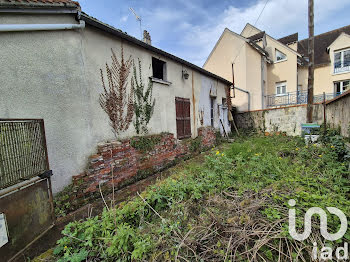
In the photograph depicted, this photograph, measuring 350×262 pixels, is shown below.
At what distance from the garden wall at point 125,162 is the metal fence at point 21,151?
1.01m

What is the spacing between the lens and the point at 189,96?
7.25 metres

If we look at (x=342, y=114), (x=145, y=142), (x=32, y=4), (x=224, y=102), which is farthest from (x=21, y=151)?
(x=224, y=102)

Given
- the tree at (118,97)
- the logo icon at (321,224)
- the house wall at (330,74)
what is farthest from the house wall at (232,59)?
the logo icon at (321,224)

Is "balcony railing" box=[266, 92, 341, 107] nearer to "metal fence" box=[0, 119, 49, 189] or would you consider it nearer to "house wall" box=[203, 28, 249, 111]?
"house wall" box=[203, 28, 249, 111]

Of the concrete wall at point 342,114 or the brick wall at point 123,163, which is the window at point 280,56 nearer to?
the concrete wall at point 342,114

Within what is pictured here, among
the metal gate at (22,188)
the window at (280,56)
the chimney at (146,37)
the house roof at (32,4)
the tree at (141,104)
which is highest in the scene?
the window at (280,56)

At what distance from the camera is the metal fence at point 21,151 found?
191 cm

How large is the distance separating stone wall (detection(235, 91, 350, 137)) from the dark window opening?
638cm

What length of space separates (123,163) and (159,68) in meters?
4.23

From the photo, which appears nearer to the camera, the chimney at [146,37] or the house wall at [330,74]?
the chimney at [146,37]

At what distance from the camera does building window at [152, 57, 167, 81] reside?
582 centimetres

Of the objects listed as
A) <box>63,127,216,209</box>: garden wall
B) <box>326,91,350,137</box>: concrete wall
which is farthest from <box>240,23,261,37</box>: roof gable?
<box>63,127,216,209</box>: garden wall

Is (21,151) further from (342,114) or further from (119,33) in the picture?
(342,114)

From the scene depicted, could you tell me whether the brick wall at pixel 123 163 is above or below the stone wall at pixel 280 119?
below
